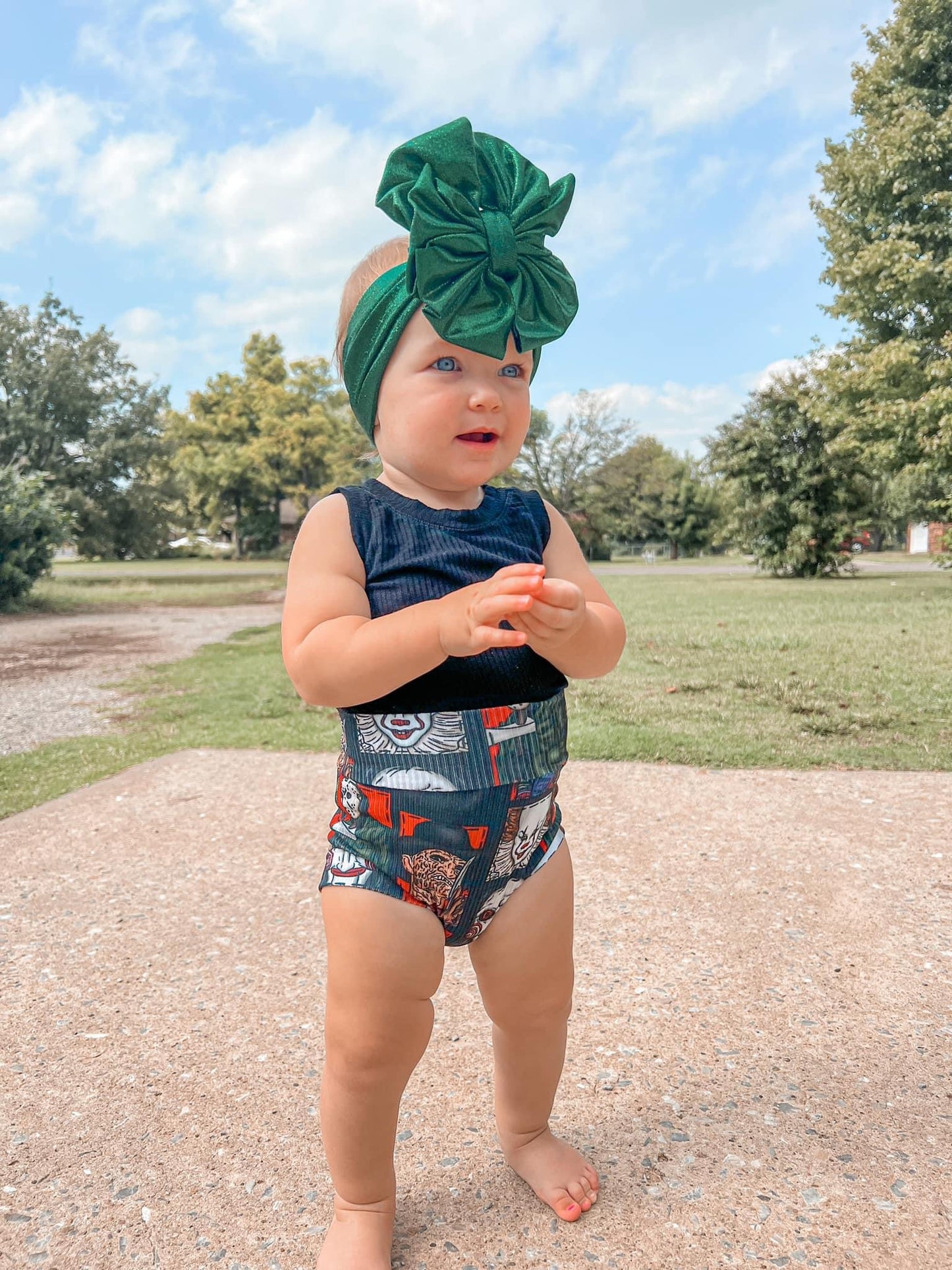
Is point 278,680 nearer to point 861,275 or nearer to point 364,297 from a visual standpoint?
point 364,297

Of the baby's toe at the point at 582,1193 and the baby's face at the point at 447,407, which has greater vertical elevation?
the baby's face at the point at 447,407

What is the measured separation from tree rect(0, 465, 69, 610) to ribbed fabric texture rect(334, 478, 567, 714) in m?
15.1

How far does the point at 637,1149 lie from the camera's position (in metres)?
1.94

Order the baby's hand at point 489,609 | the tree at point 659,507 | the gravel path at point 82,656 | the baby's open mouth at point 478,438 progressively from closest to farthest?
1. the baby's hand at point 489,609
2. the baby's open mouth at point 478,438
3. the gravel path at point 82,656
4. the tree at point 659,507

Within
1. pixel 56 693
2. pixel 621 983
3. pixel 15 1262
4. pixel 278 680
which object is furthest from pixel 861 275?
pixel 15 1262


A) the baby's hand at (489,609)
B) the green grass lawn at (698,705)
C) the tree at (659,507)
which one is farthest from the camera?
the tree at (659,507)

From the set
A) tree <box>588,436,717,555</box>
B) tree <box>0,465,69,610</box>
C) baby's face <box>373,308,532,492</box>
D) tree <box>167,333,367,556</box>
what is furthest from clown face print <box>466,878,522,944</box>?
tree <box>588,436,717,555</box>

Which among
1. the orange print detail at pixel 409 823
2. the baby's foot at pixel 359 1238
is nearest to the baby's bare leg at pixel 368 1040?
the baby's foot at pixel 359 1238

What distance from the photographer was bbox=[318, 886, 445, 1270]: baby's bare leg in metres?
1.53

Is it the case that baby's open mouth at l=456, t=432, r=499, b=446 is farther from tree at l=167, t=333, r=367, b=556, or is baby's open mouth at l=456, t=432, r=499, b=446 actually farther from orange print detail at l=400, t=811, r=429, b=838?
tree at l=167, t=333, r=367, b=556

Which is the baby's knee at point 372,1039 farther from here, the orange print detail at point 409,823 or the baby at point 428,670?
the orange print detail at point 409,823

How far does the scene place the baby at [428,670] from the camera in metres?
1.49

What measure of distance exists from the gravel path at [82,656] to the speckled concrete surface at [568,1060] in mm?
2994

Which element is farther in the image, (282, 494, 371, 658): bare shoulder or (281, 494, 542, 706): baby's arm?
(282, 494, 371, 658): bare shoulder
